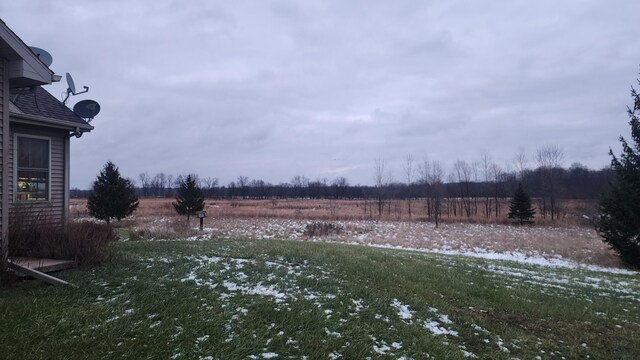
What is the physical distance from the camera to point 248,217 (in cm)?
3394

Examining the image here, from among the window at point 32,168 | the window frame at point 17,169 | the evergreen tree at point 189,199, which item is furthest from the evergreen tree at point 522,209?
the window at point 32,168

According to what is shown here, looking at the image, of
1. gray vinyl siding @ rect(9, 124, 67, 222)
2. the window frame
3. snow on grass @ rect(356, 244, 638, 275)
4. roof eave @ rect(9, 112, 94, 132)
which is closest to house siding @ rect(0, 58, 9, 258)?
roof eave @ rect(9, 112, 94, 132)

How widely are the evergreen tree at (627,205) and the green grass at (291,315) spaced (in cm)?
798

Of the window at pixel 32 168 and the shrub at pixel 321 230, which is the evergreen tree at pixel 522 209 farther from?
the window at pixel 32 168

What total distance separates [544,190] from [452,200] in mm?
10414

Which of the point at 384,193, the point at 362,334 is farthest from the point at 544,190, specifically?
the point at 362,334

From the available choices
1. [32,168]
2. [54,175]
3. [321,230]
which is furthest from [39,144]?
[321,230]

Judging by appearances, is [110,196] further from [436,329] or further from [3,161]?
[436,329]

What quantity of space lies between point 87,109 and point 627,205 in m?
18.4

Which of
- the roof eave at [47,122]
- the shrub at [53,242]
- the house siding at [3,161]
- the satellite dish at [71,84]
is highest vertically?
the satellite dish at [71,84]

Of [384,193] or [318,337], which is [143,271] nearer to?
[318,337]

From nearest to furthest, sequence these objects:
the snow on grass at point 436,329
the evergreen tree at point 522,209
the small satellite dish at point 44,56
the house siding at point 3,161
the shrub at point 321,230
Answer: the snow on grass at point 436,329, the house siding at point 3,161, the small satellite dish at point 44,56, the shrub at point 321,230, the evergreen tree at point 522,209

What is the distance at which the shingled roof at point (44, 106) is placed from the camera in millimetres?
8625

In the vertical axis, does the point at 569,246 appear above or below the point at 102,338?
below
